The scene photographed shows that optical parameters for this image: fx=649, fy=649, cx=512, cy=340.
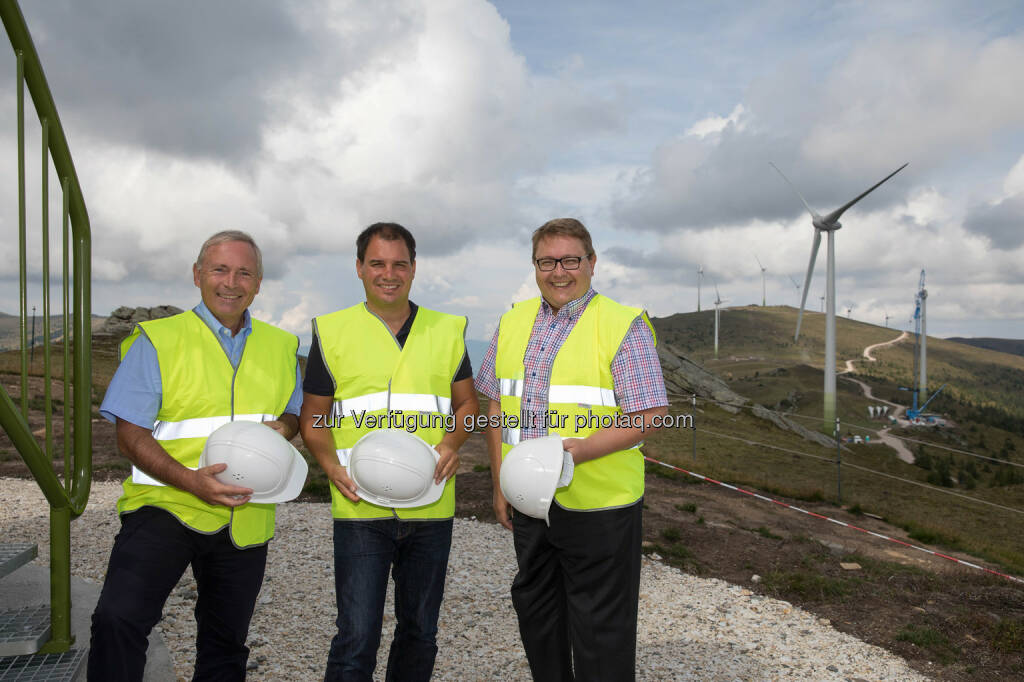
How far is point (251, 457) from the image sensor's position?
111 inches

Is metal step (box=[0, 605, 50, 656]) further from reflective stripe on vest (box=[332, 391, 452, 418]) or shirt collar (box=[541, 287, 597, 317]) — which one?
shirt collar (box=[541, 287, 597, 317])

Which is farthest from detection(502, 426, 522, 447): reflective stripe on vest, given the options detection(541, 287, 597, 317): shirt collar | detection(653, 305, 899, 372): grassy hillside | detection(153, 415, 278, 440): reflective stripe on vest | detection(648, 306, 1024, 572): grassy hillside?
detection(653, 305, 899, 372): grassy hillside

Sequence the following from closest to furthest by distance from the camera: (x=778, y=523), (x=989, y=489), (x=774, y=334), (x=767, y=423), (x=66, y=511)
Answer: (x=66, y=511) < (x=778, y=523) < (x=989, y=489) < (x=767, y=423) < (x=774, y=334)

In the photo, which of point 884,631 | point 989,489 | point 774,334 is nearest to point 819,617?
point 884,631

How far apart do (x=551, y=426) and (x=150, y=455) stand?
183 cm

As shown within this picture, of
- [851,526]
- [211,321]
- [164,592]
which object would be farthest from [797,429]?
[164,592]

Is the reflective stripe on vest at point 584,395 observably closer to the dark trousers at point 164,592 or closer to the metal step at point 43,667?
the dark trousers at point 164,592

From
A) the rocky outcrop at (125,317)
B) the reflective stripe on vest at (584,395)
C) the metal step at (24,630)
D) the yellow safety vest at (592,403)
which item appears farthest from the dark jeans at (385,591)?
the rocky outcrop at (125,317)

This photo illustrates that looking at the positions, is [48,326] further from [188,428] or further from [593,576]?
[593,576]

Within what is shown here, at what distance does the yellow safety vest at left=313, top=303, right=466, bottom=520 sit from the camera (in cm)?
321

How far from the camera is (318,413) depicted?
3.23 meters

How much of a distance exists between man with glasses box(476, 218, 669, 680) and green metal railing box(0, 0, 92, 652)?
219 centimetres

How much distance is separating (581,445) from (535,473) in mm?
268

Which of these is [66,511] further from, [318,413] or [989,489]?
[989,489]
